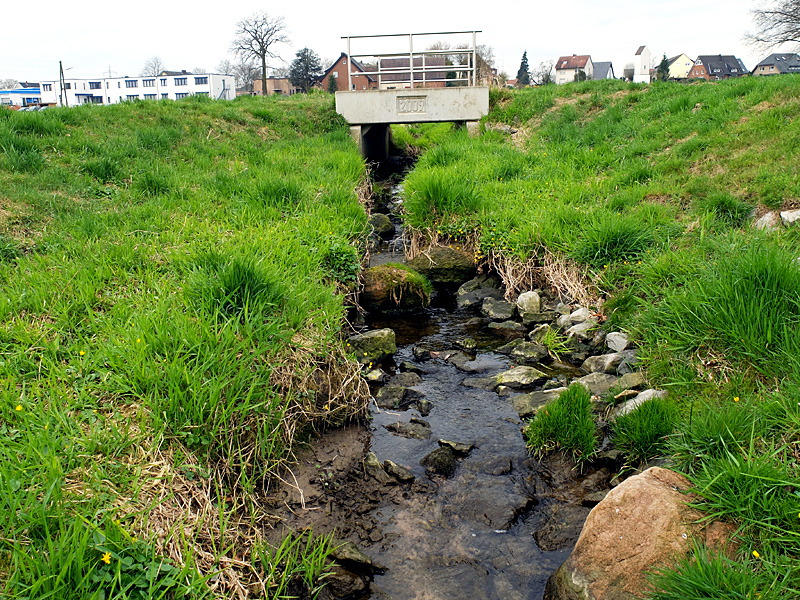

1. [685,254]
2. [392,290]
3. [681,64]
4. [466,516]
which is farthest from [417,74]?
[681,64]

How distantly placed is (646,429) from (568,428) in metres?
0.60

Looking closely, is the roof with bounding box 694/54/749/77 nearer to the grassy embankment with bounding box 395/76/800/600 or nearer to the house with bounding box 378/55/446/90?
the house with bounding box 378/55/446/90

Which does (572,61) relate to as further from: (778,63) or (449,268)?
(449,268)

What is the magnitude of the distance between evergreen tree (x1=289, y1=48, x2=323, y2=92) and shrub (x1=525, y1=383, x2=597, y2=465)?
56748 mm

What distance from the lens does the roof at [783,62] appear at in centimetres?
7029

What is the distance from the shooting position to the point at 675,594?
2652 millimetres

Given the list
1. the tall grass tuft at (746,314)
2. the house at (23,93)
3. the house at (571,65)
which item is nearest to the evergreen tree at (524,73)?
A: the house at (571,65)

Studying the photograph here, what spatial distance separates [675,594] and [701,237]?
188 inches

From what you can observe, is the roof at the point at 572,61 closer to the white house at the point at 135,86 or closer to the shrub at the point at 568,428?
the white house at the point at 135,86

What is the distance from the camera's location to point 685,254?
6.12 metres

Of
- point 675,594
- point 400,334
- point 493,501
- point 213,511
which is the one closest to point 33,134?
point 400,334

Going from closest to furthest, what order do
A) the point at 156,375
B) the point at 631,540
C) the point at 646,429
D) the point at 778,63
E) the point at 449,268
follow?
the point at 631,540 → the point at 156,375 → the point at 646,429 → the point at 449,268 → the point at 778,63

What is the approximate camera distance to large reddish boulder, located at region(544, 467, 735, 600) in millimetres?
2939

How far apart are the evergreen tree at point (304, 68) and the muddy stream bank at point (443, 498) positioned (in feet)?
184
